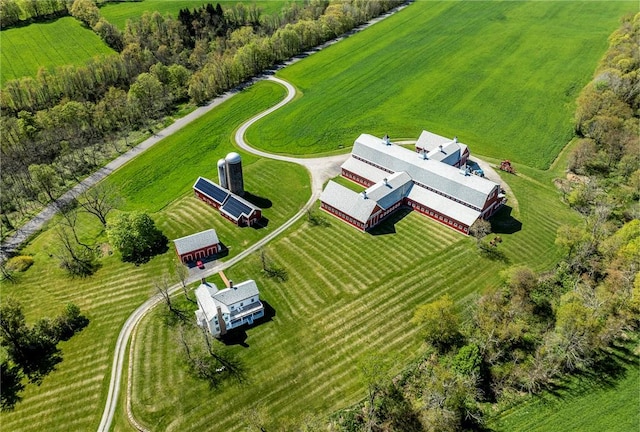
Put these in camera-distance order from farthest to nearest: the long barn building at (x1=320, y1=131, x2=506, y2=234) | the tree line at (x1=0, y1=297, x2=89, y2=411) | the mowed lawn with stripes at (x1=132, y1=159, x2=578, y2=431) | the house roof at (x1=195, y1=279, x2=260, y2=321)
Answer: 1. the long barn building at (x1=320, y1=131, x2=506, y2=234)
2. the house roof at (x1=195, y1=279, x2=260, y2=321)
3. the tree line at (x1=0, y1=297, x2=89, y2=411)
4. the mowed lawn with stripes at (x1=132, y1=159, x2=578, y2=431)

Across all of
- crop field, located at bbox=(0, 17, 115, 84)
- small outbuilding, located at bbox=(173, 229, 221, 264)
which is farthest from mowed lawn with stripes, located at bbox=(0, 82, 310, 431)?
crop field, located at bbox=(0, 17, 115, 84)

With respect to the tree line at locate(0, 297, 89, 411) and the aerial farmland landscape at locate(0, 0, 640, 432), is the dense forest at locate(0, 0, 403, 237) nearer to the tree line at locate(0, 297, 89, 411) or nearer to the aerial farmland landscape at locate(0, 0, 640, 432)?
the aerial farmland landscape at locate(0, 0, 640, 432)

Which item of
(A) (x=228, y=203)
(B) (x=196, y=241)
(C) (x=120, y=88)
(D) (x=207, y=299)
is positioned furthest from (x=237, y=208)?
(C) (x=120, y=88)

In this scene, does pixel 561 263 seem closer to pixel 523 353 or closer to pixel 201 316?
pixel 523 353

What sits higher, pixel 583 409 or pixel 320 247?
pixel 320 247

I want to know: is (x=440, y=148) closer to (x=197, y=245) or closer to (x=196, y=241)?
(x=196, y=241)
